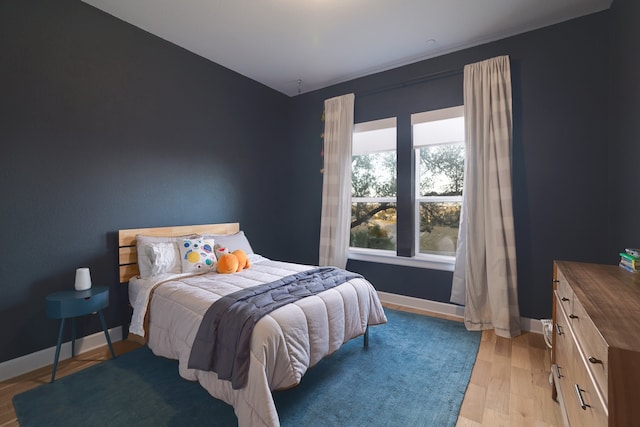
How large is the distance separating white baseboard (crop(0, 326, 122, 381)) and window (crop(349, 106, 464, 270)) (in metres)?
2.74

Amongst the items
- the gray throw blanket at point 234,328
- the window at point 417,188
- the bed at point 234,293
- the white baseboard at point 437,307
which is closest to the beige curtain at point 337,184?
the window at point 417,188

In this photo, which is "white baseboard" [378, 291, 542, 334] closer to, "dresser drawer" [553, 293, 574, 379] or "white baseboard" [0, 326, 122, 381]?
"dresser drawer" [553, 293, 574, 379]

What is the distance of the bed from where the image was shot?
5.15 feet

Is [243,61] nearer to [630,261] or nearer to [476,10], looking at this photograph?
[476,10]

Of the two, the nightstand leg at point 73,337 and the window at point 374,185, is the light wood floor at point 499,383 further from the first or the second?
the window at point 374,185

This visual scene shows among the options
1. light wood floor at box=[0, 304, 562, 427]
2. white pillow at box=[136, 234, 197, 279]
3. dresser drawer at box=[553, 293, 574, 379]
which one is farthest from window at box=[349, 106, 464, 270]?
white pillow at box=[136, 234, 197, 279]

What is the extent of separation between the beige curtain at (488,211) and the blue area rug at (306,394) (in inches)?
22.6

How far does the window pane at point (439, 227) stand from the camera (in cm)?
337

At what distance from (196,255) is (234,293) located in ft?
2.91

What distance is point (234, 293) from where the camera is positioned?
205 centimetres

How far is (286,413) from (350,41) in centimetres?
321

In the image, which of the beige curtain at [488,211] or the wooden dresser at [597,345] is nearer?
the wooden dresser at [597,345]

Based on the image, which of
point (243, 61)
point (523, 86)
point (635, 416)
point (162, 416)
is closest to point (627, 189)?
point (523, 86)

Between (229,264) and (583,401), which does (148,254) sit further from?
(583,401)
